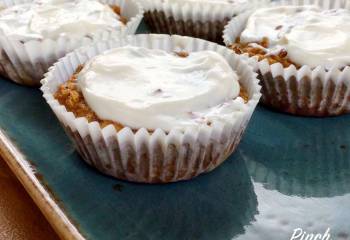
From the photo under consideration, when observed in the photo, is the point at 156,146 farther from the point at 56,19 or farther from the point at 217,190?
the point at 56,19

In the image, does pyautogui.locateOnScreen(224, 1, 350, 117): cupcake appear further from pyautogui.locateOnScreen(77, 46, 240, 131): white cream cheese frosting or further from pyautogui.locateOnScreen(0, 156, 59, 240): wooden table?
pyautogui.locateOnScreen(0, 156, 59, 240): wooden table

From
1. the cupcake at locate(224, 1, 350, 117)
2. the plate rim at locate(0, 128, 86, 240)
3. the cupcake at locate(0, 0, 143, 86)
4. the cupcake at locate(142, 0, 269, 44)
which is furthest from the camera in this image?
the cupcake at locate(142, 0, 269, 44)

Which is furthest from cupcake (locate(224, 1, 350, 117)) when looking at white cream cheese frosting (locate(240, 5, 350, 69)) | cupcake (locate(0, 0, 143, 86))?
cupcake (locate(0, 0, 143, 86))

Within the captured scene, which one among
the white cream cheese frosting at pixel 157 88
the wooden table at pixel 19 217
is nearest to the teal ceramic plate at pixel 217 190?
the wooden table at pixel 19 217

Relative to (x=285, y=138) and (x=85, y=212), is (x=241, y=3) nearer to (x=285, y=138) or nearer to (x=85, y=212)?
(x=285, y=138)

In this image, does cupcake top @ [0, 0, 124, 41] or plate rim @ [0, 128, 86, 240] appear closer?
plate rim @ [0, 128, 86, 240]

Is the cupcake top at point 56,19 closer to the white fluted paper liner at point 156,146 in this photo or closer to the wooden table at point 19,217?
the white fluted paper liner at point 156,146
